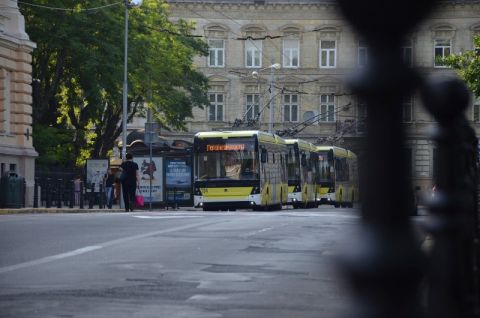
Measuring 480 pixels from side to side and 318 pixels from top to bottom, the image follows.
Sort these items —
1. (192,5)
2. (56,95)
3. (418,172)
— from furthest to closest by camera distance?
(192,5)
(56,95)
(418,172)

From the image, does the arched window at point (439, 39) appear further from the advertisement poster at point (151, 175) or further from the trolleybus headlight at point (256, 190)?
the advertisement poster at point (151, 175)

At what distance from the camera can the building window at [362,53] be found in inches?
54.6

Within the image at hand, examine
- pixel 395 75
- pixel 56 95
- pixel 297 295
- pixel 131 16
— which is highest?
pixel 131 16

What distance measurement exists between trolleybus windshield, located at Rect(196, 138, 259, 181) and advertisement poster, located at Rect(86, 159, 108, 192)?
10180 mm

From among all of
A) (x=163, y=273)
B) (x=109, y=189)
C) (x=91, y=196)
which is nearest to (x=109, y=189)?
(x=109, y=189)

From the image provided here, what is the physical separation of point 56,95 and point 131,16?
6.36 metres

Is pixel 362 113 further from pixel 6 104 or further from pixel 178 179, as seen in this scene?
pixel 178 179

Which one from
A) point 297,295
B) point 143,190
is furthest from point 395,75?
point 143,190

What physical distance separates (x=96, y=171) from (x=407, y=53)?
53.1 m

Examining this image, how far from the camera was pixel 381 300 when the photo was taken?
1.37m

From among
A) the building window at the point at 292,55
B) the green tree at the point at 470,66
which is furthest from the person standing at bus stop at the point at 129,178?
the building window at the point at 292,55

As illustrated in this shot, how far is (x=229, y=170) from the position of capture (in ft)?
146

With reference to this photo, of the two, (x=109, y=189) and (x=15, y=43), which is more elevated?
(x=15, y=43)

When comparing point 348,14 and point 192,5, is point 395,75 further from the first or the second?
point 192,5
